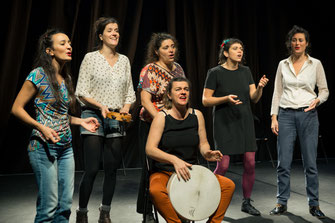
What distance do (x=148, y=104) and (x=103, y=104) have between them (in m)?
0.36

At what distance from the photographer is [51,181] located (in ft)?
7.39

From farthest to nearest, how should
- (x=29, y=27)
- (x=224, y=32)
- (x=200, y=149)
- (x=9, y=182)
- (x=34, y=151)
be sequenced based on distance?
(x=224, y=32), (x=29, y=27), (x=9, y=182), (x=200, y=149), (x=34, y=151)

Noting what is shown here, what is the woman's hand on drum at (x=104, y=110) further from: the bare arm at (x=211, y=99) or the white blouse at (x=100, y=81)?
the bare arm at (x=211, y=99)

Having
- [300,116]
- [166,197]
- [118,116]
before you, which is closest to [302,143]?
[300,116]

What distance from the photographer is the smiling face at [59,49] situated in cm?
244

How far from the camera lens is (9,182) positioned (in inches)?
199

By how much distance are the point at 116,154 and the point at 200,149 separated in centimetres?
68

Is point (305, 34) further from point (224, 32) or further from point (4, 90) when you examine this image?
Result: point (4, 90)

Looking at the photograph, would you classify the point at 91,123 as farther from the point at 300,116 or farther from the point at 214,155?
the point at 300,116

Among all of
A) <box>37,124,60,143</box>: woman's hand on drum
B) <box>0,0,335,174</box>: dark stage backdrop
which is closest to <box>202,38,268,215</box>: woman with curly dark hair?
<box>37,124,60,143</box>: woman's hand on drum

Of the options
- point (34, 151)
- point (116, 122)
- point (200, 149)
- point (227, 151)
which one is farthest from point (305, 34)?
point (34, 151)

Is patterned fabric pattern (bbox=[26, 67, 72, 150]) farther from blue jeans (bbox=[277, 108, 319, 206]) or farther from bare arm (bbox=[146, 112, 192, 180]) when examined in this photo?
blue jeans (bbox=[277, 108, 319, 206])

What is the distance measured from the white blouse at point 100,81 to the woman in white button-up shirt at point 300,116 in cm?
156

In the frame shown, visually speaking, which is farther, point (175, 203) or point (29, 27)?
point (29, 27)
